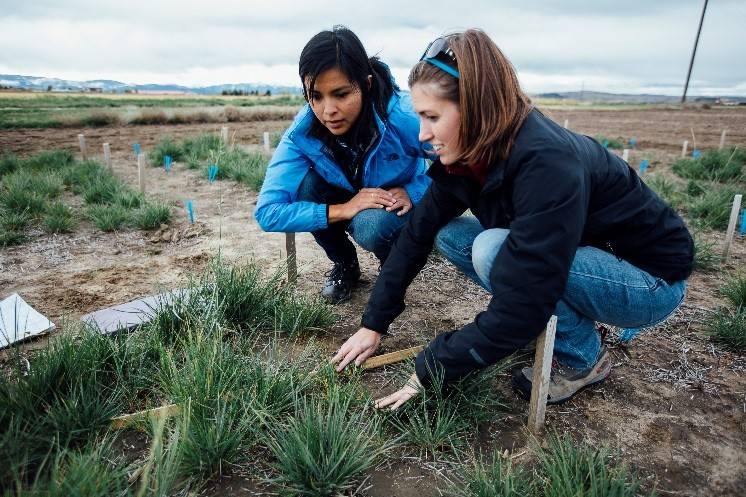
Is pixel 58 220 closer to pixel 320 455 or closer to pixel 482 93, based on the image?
pixel 320 455

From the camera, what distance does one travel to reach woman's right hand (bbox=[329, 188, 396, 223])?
2.64 meters

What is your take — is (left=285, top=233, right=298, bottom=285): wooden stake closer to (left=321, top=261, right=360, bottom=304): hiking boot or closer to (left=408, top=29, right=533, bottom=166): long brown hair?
(left=321, top=261, right=360, bottom=304): hiking boot

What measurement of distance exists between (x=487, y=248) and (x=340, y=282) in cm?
140

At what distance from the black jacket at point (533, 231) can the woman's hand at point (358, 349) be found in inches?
1.9

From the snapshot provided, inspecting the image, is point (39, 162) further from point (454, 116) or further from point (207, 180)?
point (454, 116)

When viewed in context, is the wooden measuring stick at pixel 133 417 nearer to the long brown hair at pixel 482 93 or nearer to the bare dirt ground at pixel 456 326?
the bare dirt ground at pixel 456 326

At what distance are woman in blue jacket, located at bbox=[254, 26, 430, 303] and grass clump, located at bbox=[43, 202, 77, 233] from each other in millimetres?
2864

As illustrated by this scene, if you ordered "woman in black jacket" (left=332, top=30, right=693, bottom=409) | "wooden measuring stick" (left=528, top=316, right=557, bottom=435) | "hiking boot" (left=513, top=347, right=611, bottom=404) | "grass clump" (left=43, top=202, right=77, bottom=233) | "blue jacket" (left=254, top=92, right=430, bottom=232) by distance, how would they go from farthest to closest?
"grass clump" (left=43, top=202, right=77, bottom=233) < "blue jacket" (left=254, top=92, right=430, bottom=232) < "hiking boot" (left=513, top=347, right=611, bottom=404) < "wooden measuring stick" (left=528, top=316, right=557, bottom=435) < "woman in black jacket" (left=332, top=30, right=693, bottom=409)

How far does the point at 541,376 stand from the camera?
1735 millimetres

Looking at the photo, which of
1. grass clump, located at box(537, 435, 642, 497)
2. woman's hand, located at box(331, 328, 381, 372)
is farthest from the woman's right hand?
grass clump, located at box(537, 435, 642, 497)

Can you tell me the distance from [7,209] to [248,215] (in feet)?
7.78

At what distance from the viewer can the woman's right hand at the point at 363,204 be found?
2.64 meters

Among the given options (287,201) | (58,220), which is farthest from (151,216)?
(287,201)

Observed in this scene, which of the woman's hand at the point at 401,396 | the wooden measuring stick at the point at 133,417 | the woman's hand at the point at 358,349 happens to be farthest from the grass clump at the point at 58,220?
the woman's hand at the point at 401,396
